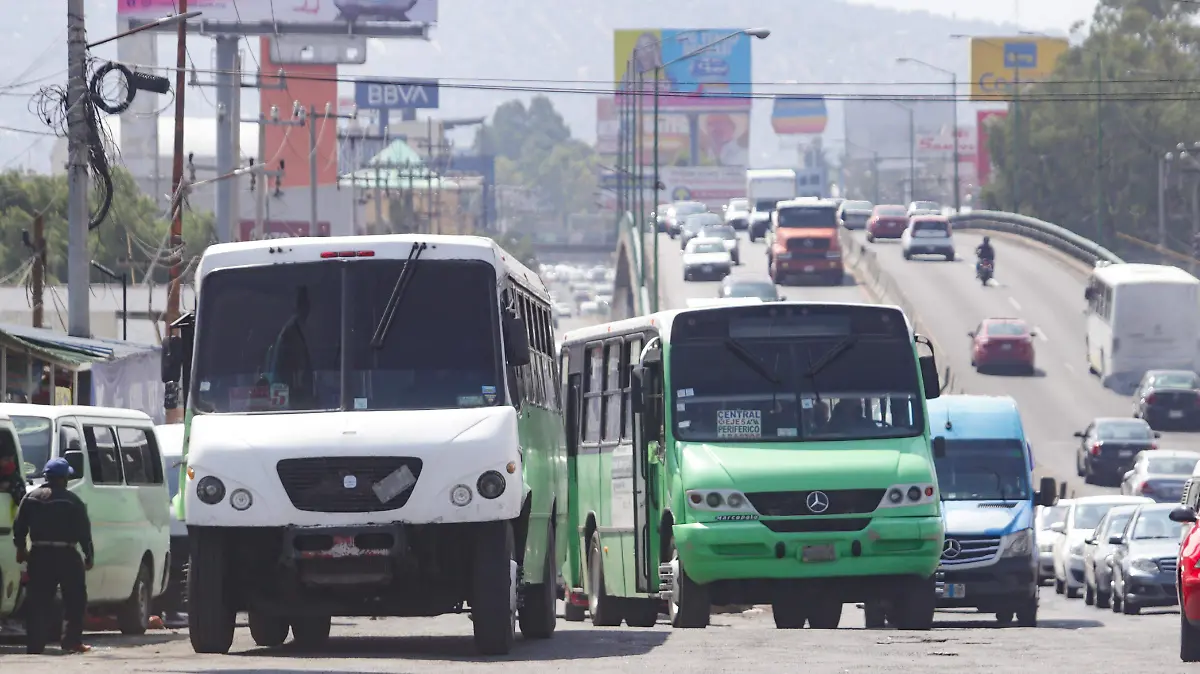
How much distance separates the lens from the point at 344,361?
14.8 meters

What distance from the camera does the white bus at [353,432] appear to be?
14297 mm

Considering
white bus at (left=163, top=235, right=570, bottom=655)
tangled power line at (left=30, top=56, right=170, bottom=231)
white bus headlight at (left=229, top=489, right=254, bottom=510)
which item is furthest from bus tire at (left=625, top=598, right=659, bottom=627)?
tangled power line at (left=30, top=56, right=170, bottom=231)

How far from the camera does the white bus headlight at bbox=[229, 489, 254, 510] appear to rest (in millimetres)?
14258

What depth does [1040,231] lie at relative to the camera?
3686 inches

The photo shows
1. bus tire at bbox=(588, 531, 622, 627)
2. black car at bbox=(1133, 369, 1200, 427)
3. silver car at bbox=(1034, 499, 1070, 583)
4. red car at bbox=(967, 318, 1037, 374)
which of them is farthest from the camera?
red car at bbox=(967, 318, 1037, 374)

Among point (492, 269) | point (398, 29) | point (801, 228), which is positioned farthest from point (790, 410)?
point (398, 29)

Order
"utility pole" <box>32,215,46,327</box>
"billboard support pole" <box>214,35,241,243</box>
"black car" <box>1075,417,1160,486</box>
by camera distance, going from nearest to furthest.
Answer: "utility pole" <box>32,215,46,327</box> < "black car" <box>1075,417,1160,486</box> < "billboard support pole" <box>214,35,241,243</box>

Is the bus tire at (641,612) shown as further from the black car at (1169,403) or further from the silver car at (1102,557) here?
the black car at (1169,403)

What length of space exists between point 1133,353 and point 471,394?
160 feet

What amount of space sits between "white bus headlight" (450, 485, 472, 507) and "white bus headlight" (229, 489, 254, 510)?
1219 mm

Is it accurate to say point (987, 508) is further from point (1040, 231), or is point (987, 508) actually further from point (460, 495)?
point (1040, 231)

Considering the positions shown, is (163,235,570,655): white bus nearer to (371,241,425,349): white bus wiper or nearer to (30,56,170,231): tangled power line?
(371,241,425,349): white bus wiper

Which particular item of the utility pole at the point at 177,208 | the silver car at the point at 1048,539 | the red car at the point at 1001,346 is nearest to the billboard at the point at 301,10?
the red car at the point at 1001,346

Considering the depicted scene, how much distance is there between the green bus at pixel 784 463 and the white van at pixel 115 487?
4.21 m
